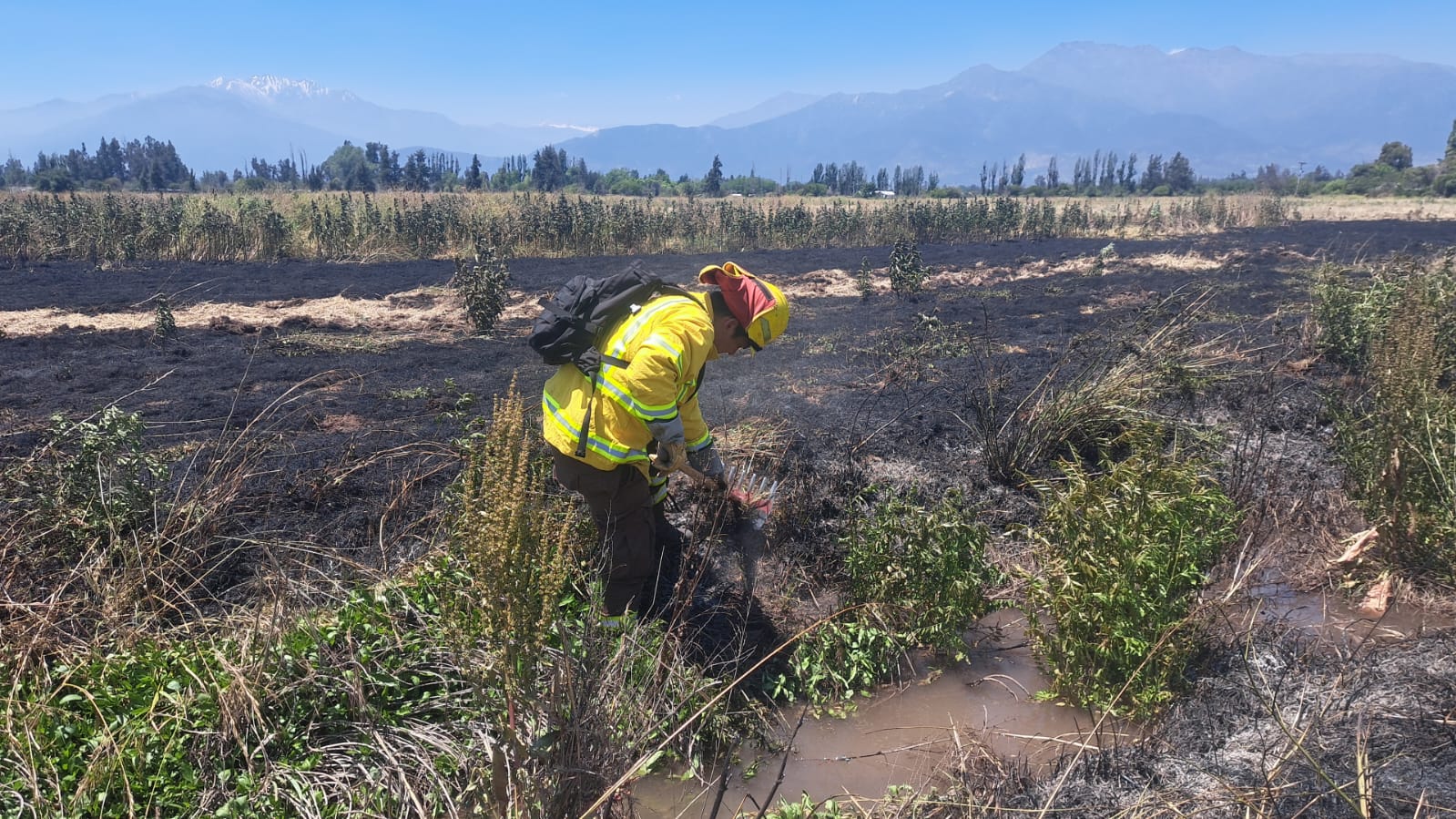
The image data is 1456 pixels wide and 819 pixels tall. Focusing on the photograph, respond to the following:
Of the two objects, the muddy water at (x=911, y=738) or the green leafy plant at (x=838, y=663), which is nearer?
the muddy water at (x=911, y=738)

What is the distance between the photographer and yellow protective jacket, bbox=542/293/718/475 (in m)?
3.04

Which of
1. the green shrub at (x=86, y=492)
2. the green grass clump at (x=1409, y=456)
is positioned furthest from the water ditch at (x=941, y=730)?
the green shrub at (x=86, y=492)

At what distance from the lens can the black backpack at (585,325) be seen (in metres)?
3.19

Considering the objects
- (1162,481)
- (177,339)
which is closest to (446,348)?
(177,339)

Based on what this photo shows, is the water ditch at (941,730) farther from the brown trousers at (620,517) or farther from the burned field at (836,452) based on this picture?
the brown trousers at (620,517)

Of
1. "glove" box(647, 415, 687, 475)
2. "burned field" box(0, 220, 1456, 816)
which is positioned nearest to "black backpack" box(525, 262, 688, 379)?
"glove" box(647, 415, 687, 475)

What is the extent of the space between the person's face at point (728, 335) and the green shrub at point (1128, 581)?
1.59 meters

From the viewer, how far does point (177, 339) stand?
9.06 metres

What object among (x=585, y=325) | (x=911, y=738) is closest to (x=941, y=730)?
(x=911, y=738)

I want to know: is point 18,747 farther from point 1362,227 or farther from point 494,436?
point 1362,227

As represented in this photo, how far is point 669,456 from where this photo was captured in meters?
3.41

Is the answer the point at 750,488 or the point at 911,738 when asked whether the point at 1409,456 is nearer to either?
the point at 911,738

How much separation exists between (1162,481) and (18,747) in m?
4.19

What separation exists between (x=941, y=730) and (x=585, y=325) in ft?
7.57
